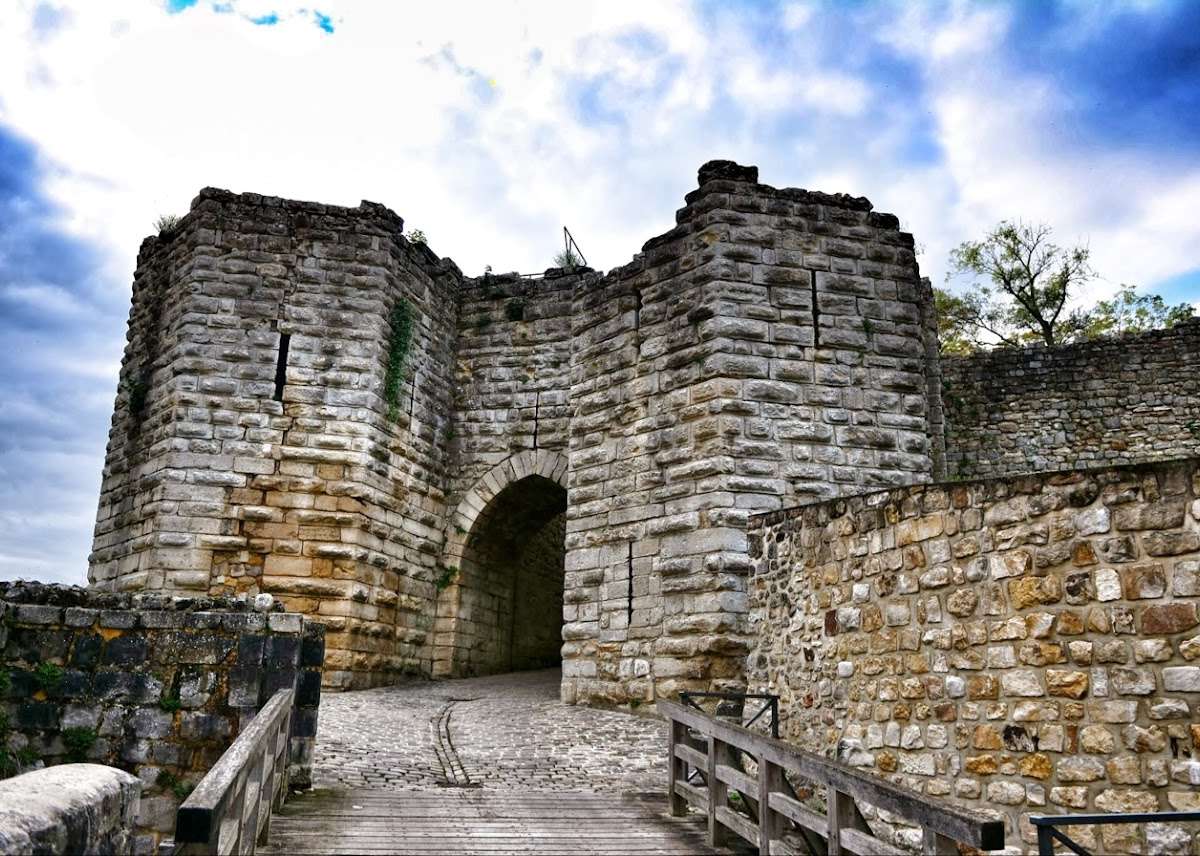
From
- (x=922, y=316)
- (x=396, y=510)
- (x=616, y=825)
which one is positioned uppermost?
(x=922, y=316)

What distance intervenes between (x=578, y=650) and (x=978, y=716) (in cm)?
618

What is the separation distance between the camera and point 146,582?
11.8 meters

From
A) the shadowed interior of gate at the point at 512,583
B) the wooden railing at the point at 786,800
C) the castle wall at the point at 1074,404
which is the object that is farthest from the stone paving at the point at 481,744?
the castle wall at the point at 1074,404

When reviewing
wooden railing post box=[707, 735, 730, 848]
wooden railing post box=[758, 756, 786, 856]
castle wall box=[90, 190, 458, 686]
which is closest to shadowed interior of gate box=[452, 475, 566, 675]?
castle wall box=[90, 190, 458, 686]

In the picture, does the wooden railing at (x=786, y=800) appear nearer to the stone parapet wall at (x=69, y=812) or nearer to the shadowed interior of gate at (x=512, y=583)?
the stone parapet wall at (x=69, y=812)

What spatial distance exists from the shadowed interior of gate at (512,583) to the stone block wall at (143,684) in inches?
290

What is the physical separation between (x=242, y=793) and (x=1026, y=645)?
13.1 ft

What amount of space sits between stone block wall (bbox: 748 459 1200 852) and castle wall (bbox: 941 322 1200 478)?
30.3 feet

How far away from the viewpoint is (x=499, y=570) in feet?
50.8

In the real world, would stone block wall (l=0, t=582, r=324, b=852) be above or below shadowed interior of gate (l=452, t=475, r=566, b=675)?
below

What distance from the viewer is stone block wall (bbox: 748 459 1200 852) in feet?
15.9

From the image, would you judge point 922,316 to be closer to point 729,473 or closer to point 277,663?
point 729,473

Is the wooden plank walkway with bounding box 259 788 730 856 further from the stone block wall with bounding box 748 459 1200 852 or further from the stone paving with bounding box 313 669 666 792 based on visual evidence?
the stone block wall with bounding box 748 459 1200 852

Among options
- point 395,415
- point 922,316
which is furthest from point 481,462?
point 922,316
